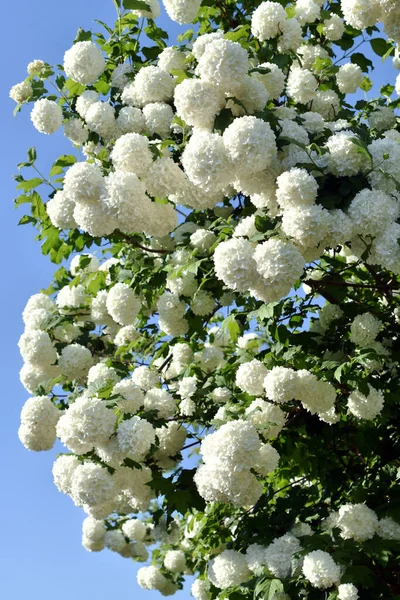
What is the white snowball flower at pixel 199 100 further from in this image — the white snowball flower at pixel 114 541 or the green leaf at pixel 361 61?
the white snowball flower at pixel 114 541

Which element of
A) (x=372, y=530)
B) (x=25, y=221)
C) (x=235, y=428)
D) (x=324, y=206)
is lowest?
(x=372, y=530)

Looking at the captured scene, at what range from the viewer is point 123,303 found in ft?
19.3

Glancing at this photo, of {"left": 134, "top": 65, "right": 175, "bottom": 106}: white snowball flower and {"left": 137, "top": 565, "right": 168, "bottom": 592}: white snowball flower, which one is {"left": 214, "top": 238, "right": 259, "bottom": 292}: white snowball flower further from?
{"left": 137, "top": 565, "right": 168, "bottom": 592}: white snowball flower

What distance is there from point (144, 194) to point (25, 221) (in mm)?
1935

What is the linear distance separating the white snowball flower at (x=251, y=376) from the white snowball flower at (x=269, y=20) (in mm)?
2354

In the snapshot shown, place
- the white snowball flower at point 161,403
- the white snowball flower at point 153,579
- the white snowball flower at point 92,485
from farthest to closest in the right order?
1. the white snowball flower at point 153,579
2. the white snowball flower at point 161,403
3. the white snowball flower at point 92,485

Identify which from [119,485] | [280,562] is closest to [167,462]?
[119,485]

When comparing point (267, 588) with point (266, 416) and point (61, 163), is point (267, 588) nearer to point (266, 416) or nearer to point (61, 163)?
point (266, 416)

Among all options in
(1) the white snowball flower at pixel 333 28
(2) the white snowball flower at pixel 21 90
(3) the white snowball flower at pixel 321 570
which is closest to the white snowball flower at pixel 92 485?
(3) the white snowball flower at pixel 321 570

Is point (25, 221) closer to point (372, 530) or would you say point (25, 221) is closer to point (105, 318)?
point (105, 318)

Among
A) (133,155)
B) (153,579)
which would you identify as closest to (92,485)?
(133,155)

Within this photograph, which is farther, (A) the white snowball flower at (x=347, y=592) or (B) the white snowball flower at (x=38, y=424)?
(B) the white snowball flower at (x=38, y=424)

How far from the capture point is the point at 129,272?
603 cm

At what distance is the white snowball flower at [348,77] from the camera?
6598 mm
